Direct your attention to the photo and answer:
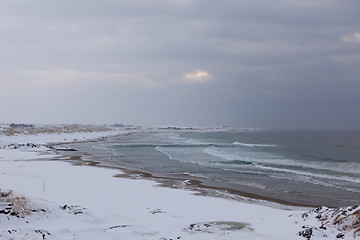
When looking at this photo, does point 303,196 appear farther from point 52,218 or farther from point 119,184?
point 52,218

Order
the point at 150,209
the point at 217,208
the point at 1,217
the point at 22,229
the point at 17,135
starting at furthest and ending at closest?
the point at 17,135 → the point at 217,208 → the point at 150,209 → the point at 1,217 → the point at 22,229

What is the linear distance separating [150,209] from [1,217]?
5552 mm

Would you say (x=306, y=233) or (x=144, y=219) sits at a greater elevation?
(x=306, y=233)

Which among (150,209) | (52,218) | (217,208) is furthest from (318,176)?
(52,218)

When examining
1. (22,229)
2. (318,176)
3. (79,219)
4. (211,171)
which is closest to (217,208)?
(79,219)

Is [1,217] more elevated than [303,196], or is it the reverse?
[1,217]

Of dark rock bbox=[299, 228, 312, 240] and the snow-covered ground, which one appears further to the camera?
dark rock bbox=[299, 228, 312, 240]

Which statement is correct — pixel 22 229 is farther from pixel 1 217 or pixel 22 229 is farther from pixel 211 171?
pixel 211 171

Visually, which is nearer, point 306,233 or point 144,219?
point 306,233

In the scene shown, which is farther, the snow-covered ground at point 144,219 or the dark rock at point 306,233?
the dark rock at point 306,233

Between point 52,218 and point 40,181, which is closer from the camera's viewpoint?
point 52,218

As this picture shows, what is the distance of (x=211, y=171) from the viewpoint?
29.0m

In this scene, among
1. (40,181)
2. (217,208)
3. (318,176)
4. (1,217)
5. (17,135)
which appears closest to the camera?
(1,217)

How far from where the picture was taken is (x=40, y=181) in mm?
16984
